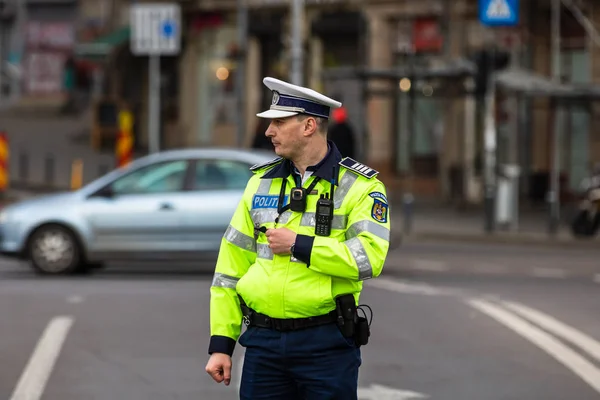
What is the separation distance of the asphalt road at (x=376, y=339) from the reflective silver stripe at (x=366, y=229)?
403 centimetres

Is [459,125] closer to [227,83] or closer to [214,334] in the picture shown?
[227,83]

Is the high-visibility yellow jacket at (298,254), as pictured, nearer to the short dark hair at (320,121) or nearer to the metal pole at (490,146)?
the short dark hair at (320,121)

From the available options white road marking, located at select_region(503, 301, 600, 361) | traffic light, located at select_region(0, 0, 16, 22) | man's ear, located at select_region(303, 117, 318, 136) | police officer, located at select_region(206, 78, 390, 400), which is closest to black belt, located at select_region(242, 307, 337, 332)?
police officer, located at select_region(206, 78, 390, 400)

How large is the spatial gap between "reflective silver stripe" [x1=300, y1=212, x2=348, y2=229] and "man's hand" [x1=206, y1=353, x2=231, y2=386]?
1.80ft

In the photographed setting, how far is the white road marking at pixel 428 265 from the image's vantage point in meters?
19.1

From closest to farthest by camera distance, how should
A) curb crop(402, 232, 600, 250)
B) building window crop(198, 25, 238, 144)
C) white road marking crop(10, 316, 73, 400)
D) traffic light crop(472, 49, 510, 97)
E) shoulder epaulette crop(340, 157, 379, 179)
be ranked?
shoulder epaulette crop(340, 157, 379, 179) → white road marking crop(10, 316, 73, 400) → curb crop(402, 232, 600, 250) → traffic light crop(472, 49, 510, 97) → building window crop(198, 25, 238, 144)

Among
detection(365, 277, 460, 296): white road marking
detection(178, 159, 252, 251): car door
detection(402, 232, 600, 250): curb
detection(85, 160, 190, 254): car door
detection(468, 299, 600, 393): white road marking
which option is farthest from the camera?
detection(402, 232, 600, 250): curb

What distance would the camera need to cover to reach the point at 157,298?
14844 mm

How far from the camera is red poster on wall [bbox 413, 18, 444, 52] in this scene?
3712 centimetres

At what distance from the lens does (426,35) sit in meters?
37.4

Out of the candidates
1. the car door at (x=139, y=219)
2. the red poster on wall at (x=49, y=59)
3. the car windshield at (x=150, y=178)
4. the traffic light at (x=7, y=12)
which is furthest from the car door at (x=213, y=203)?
the traffic light at (x=7, y=12)

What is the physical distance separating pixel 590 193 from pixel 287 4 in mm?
16594

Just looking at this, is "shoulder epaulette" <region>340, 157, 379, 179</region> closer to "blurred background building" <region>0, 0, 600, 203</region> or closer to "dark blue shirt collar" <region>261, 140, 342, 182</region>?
"dark blue shirt collar" <region>261, 140, 342, 182</region>

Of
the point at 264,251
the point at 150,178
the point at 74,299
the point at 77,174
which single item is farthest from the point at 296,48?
the point at 264,251
